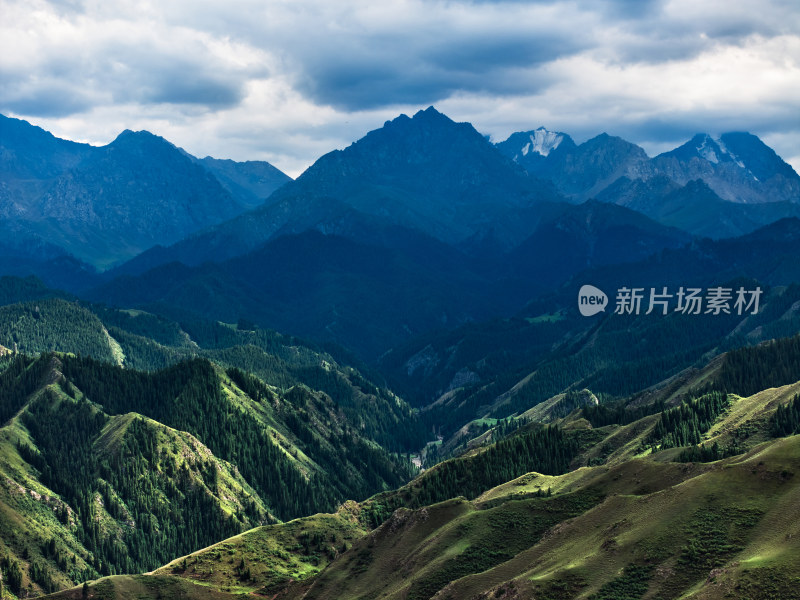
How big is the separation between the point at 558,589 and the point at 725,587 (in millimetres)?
27322

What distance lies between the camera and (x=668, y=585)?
151125mm

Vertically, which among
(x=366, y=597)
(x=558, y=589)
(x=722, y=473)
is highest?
(x=722, y=473)

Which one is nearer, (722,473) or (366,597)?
(722,473)

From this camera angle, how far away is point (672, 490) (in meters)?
179

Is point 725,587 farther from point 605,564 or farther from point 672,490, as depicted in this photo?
point 672,490

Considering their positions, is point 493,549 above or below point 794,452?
below

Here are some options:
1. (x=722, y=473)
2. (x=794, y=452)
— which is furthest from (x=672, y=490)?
(x=794, y=452)

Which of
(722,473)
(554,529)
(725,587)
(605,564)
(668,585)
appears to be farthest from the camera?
(554,529)

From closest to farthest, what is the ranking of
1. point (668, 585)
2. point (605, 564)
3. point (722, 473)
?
point (668, 585), point (605, 564), point (722, 473)

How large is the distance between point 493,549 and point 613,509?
84.2ft

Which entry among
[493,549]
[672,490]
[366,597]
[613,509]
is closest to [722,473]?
[672,490]

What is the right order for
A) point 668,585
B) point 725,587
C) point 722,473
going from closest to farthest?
point 725,587
point 668,585
point 722,473

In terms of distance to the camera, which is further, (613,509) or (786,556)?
(613,509)

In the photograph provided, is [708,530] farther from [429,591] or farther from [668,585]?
[429,591]
